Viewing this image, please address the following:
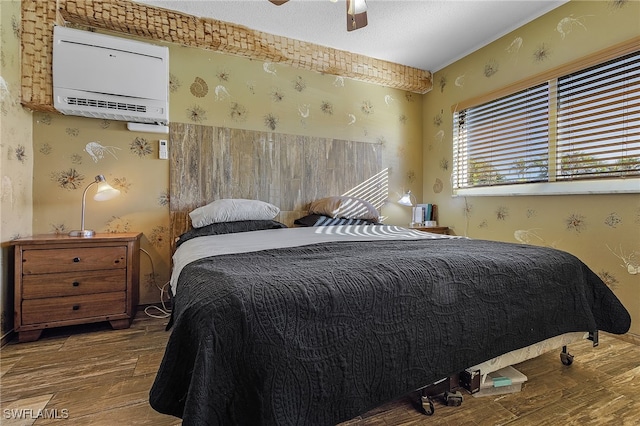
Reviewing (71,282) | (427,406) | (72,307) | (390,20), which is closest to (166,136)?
(71,282)

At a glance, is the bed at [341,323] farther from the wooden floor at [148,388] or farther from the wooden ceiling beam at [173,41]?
the wooden ceiling beam at [173,41]

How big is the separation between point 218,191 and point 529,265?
2306 millimetres

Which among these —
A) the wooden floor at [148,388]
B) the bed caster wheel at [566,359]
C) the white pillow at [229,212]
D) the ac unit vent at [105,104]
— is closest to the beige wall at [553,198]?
the wooden floor at [148,388]

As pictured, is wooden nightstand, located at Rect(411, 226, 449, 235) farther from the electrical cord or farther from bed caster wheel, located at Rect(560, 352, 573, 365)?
the electrical cord

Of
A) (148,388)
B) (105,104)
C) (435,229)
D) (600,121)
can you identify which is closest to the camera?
(148,388)

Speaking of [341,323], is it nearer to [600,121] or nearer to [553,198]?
[553,198]

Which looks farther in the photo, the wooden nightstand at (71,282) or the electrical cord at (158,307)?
the electrical cord at (158,307)

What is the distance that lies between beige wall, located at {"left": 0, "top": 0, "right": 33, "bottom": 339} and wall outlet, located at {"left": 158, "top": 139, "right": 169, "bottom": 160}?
831 millimetres

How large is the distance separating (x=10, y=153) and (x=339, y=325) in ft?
7.79

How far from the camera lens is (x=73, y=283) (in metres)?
1.91

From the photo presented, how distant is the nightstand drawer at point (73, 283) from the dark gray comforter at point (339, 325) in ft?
3.87

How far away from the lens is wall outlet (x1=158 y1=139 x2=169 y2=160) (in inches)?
97.9

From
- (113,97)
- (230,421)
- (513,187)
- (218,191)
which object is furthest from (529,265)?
(113,97)

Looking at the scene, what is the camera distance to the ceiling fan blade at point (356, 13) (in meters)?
1.67
